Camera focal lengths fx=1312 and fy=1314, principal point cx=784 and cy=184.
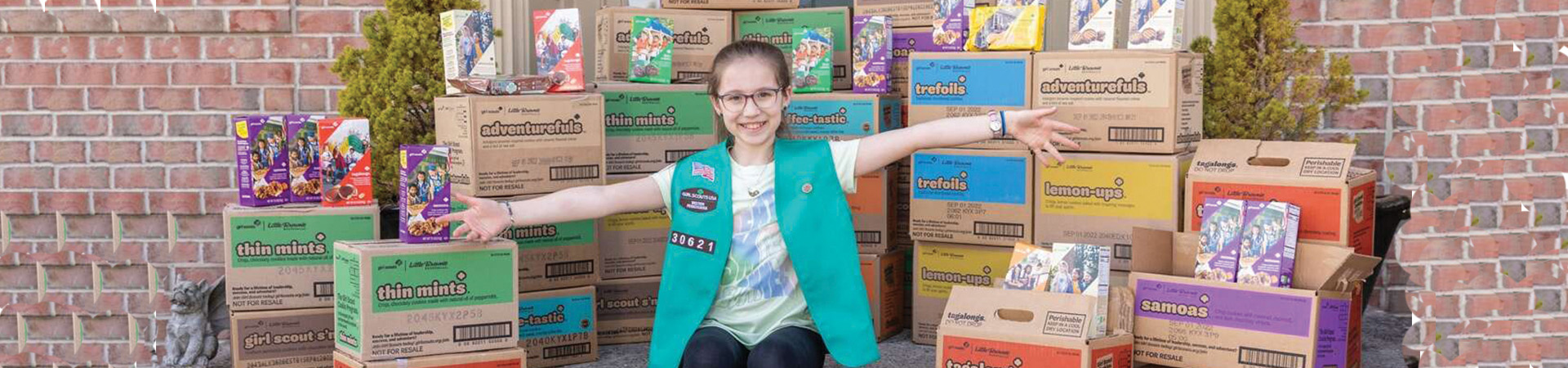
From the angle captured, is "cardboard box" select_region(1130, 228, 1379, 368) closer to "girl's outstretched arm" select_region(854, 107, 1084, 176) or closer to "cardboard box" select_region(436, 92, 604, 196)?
"girl's outstretched arm" select_region(854, 107, 1084, 176)

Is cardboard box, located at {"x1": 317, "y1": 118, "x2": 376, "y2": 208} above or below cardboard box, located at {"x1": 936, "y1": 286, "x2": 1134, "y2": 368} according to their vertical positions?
above

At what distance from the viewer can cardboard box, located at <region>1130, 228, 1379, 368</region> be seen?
2.91 meters

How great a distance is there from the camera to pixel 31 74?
4.60 meters

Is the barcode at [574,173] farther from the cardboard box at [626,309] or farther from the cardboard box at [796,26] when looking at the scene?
the cardboard box at [796,26]

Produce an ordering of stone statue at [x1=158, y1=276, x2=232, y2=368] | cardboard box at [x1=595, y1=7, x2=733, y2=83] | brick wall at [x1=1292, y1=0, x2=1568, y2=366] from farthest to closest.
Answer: cardboard box at [x1=595, y1=7, x2=733, y2=83] < stone statue at [x1=158, y1=276, x2=232, y2=368] < brick wall at [x1=1292, y1=0, x2=1568, y2=366]

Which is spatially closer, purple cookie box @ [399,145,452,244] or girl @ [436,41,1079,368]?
girl @ [436,41,1079,368]

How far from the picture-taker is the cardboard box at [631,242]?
13.0 ft

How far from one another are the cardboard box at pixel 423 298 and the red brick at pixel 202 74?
69.9 inches

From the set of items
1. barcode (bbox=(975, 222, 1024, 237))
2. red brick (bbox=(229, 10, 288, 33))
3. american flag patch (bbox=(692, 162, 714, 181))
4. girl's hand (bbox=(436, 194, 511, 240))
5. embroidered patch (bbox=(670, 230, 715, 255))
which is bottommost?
barcode (bbox=(975, 222, 1024, 237))

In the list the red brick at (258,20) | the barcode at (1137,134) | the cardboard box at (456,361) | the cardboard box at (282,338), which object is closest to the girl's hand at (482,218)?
the cardboard box at (456,361)

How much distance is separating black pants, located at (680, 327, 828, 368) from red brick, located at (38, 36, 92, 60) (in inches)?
115

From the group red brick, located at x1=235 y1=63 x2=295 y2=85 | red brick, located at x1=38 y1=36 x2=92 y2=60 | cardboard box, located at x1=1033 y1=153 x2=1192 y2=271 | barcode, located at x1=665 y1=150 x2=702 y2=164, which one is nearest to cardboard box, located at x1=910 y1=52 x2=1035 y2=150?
cardboard box, located at x1=1033 y1=153 x2=1192 y2=271

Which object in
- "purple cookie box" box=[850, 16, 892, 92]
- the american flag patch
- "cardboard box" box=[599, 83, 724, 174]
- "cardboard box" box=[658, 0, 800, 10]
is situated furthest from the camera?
"cardboard box" box=[658, 0, 800, 10]

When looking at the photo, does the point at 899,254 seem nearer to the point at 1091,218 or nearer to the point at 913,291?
the point at 913,291
